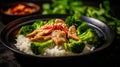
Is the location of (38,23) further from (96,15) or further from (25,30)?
(96,15)

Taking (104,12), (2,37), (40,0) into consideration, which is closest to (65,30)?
(2,37)

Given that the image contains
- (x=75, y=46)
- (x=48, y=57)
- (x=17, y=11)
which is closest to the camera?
(x=48, y=57)

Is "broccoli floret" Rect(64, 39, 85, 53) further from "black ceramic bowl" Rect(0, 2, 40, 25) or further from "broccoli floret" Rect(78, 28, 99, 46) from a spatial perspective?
"black ceramic bowl" Rect(0, 2, 40, 25)

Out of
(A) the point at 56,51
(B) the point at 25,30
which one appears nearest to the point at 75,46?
(A) the point at 56,51

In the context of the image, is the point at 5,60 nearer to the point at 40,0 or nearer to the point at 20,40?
the point at 20,40

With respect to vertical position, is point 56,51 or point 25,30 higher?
point 25,30

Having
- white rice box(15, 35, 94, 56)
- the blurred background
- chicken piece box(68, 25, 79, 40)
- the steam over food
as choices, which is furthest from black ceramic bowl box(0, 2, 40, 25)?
chicken piece box(68, 25, 79, 40)
